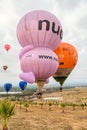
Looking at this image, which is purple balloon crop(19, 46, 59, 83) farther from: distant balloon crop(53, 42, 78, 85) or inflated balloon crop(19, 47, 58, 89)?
distant balloon crop(53, 42, 78, 85)

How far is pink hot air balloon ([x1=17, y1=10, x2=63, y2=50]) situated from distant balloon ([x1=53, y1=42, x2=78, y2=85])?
16737mm

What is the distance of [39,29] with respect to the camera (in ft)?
140

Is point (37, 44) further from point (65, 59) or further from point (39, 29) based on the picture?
point (65, 59)

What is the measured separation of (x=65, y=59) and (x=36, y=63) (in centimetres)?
2106

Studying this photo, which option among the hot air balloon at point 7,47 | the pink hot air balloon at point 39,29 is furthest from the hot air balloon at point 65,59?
the pink hot air balloon at point 39,29

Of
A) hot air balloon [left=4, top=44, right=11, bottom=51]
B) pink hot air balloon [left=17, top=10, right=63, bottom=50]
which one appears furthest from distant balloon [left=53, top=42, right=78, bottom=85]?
pink hot air balloon [left=17, top=10, right=63, bottom=50]

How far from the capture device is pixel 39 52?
42344 millimetres

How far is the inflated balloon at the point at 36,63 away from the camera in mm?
42062

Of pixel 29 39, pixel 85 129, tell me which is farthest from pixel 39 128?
pixel 29 39

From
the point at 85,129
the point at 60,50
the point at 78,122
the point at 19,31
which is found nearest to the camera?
the point at 85,129

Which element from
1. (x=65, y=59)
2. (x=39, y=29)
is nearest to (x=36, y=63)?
(x=39, y=29)

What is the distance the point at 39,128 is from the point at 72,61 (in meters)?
35.1

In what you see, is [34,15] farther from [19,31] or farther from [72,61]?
[72,61]

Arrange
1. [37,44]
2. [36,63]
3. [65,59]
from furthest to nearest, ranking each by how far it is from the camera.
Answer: [65,59]
[37,44]
[36,63]
